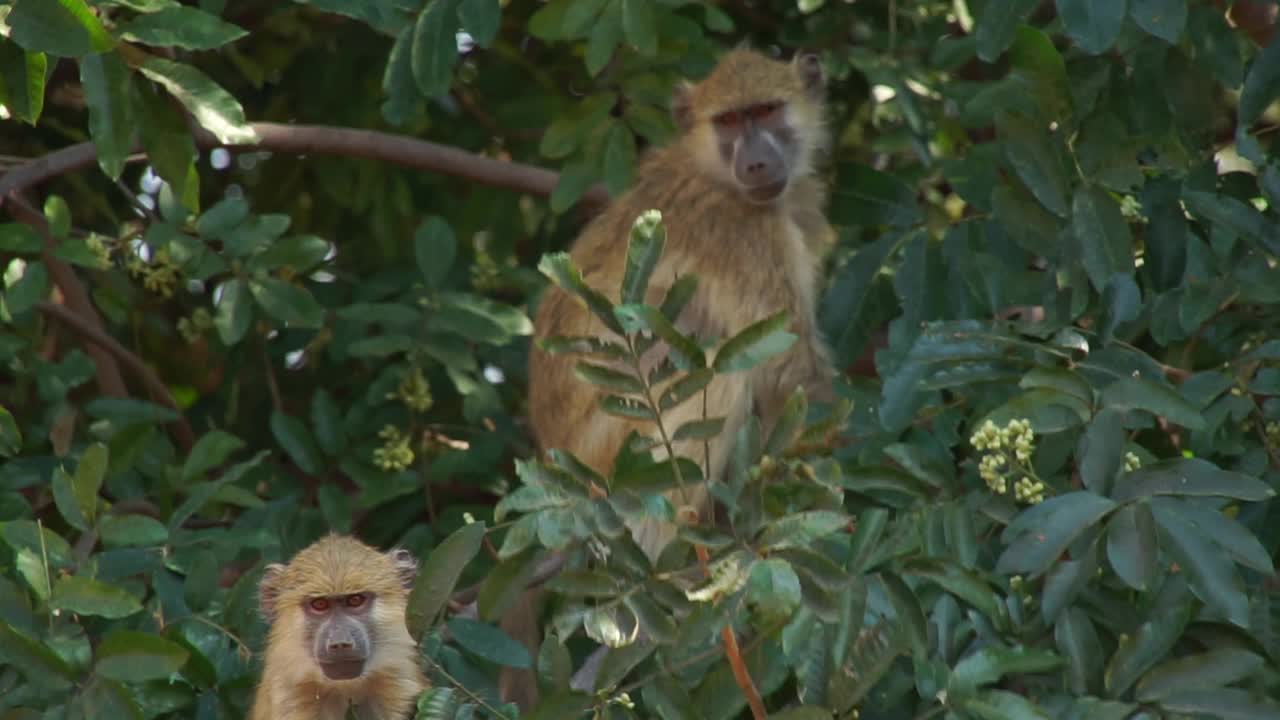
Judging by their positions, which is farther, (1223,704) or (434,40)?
(434,40)

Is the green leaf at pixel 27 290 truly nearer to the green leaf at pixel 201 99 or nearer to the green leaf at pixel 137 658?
the green leaf at pixel 201 99

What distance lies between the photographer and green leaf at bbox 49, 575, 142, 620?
15.9ft

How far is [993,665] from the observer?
454 cm

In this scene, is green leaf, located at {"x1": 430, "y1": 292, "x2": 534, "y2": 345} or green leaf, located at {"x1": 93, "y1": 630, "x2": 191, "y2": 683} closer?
green leaf, located at {"x1": 93, "y1": 630, "x2": 191, "y2": 683}

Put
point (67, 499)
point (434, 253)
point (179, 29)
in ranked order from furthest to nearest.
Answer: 1. point (434, 253)
2. point (67, 499)
3. point (179, 29)

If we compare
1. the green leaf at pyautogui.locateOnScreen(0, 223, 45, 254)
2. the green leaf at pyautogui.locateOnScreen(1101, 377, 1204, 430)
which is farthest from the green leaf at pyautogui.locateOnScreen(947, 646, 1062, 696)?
the green leaf at pyautogui.locateOnScreen(0, 223, 45, 254)

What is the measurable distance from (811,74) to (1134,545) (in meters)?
3.07

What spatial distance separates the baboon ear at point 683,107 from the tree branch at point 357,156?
1.44 feet

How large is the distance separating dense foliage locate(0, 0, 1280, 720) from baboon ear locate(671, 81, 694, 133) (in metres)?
0.05

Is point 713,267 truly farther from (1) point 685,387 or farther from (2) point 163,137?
(1) point 685,387

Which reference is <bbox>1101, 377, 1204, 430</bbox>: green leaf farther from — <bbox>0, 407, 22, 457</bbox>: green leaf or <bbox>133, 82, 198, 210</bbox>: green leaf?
<bbox>0, 407, 22, 457</bbox>: green leaf

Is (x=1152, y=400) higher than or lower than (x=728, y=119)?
higher

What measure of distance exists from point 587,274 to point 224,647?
180cm

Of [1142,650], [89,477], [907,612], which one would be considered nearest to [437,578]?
[907,612]
